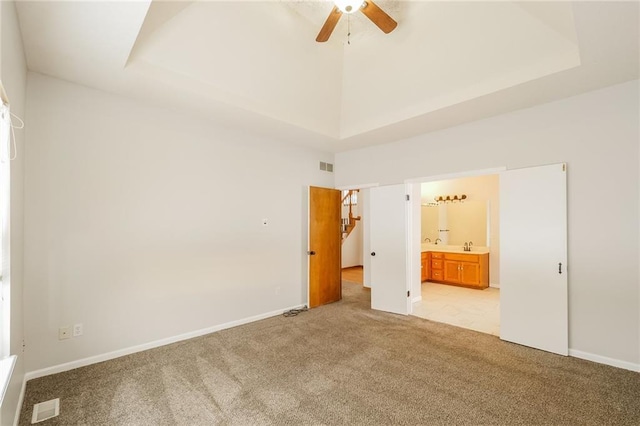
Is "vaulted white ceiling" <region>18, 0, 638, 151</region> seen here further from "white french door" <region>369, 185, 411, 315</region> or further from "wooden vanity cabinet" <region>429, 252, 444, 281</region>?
"wooden vanity cabinet" <region>429, 252, 444, 281</region>

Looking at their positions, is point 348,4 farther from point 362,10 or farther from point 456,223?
point 456,223

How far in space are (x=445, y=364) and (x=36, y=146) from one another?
4.58 meters

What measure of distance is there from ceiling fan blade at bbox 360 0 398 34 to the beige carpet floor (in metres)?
3.23

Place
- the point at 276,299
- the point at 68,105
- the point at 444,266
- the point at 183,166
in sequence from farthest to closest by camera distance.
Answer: the point at 444,266, the point at 276,299, the point at 183,166, the point at 68,105

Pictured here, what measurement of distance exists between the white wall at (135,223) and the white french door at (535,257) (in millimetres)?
3268

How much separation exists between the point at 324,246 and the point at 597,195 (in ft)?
12.1

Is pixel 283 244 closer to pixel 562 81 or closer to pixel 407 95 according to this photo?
pixel 407 95

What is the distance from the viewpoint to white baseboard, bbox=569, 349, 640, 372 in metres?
2.75

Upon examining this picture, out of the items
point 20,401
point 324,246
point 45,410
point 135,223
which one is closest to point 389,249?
point 324,246

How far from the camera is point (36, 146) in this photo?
2.69m

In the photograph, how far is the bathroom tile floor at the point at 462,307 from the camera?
4094mm

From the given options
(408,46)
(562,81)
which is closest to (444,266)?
(562,81)

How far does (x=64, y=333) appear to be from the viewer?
2777 millimetres

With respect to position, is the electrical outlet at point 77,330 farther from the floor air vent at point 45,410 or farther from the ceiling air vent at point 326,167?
the ceiling air vent at point 326,167
